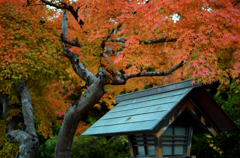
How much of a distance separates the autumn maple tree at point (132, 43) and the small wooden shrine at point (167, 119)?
22.5 inches

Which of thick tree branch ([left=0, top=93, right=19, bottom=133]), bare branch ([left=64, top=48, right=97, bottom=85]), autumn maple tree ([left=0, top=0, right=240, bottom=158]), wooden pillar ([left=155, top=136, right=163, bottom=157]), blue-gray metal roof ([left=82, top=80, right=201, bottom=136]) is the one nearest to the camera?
blue-gray metal roof ([left=82, top=80, right=201, bottom=136])

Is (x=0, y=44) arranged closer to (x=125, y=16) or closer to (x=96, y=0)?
(x=96, y=0)

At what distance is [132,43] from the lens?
24.6ft

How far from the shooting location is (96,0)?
7.42 metres

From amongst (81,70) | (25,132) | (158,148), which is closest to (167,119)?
(158,148)

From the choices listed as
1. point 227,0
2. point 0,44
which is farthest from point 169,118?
point 0,44

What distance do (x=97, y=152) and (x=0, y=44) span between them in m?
6.73

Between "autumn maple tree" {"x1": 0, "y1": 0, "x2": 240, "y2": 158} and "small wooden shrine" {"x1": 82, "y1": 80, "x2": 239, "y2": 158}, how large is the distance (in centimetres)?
57

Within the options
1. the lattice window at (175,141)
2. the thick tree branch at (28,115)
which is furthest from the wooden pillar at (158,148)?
the thick tree branch at (28,115)

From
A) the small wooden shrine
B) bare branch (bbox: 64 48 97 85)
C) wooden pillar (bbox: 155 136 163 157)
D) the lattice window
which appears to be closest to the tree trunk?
bare branch (bbox: 64 48 97 85)

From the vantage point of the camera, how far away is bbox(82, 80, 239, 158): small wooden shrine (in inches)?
174

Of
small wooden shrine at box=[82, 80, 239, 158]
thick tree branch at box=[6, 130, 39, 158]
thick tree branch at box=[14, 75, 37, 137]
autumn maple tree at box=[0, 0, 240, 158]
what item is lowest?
thick tree branch at box=[6, 130, 39, 158]

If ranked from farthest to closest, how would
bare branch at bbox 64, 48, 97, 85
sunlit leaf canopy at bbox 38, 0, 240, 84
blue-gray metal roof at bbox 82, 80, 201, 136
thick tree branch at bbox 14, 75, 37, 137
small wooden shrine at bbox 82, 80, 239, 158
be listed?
bare branch at bbox 64, 48, 97, 85
thick tree branch at bbox 14, 75, 37, 137
sunlit leaf canopy at bbox 38, 0, 240, 84
small wooden shrine at bbox 82, 80, 239, 158
blue-gray metal roof at bbox 82, 80, 201, 136

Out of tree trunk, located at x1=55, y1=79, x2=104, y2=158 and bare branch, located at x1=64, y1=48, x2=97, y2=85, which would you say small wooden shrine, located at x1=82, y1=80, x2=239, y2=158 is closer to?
tree trunk, located at x1=55, y1=79, x2=104, y2=158
